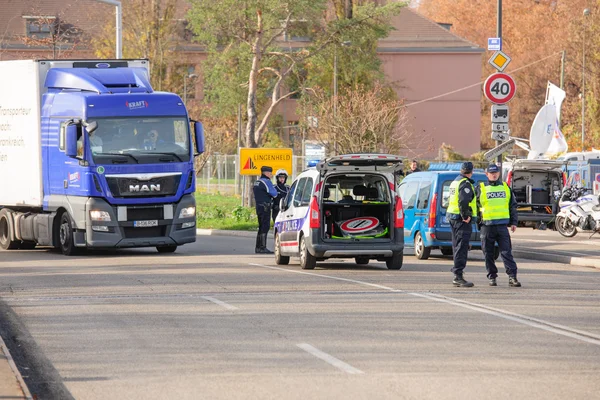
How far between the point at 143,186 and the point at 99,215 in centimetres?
104

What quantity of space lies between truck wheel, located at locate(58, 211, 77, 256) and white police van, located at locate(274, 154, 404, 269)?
5.65 m

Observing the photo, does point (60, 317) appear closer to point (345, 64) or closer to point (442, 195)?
point (442, 195)

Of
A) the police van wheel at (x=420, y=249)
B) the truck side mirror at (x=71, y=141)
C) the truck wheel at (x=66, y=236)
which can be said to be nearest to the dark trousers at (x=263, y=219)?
the police van wheel at (x=420, y=249)

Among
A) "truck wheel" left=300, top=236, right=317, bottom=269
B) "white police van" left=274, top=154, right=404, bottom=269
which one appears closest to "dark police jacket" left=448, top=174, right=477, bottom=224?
"white police van" left=274, top=154, right=404, bottom=269

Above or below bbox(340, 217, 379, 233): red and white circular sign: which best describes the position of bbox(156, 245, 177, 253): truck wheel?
below

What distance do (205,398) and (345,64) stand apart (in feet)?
135

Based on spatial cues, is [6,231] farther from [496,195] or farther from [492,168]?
[492,168]

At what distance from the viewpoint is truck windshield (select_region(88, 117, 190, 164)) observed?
78.9ft

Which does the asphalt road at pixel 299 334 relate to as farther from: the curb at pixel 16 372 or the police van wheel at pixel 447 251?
the police van wheel at pixel 447 251

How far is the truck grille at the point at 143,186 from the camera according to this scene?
2402cm

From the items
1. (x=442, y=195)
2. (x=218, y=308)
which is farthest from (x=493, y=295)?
(x=442, y=195)

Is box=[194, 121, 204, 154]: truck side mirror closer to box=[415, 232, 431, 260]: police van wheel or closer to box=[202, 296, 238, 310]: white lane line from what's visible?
box=[415, 232, 431, 260]: police van wheel

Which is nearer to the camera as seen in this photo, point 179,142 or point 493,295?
point 493,295

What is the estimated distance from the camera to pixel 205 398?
885 cm
